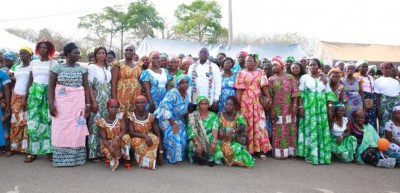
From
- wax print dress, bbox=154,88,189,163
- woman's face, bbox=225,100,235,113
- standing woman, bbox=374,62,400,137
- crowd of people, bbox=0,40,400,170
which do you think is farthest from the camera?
standing woman, bbox=374,62,400,137

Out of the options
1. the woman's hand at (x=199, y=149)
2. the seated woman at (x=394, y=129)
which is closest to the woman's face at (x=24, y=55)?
the woman's hand at (x=199, y=149)

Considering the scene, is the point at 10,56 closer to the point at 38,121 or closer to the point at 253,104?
the point at 38,121

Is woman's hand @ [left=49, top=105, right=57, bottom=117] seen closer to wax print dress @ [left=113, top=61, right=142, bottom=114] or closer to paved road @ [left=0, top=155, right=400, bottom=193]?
paved road @ [left=0, top=155, right=400, bottom=193]

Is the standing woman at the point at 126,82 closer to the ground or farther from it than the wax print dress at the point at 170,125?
farther from it

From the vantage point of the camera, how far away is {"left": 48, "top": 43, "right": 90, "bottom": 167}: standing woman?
4.57 meters

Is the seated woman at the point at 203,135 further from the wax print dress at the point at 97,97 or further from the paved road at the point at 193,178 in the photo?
the wax print dress at the point at 97,97

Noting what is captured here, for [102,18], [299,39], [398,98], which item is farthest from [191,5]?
[398,98]

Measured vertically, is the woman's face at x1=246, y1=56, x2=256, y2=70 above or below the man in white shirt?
above

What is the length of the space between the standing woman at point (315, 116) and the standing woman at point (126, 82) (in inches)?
108

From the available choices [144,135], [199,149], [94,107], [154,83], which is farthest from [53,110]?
[199,149]

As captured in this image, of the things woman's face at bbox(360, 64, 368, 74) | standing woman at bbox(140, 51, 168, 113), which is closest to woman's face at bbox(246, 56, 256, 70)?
standing woman at bbox(140, 51, 168, 113)

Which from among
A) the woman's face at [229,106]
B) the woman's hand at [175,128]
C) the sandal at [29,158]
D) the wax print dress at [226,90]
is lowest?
the sandal at [29,158]

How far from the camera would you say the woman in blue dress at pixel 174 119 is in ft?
16.1

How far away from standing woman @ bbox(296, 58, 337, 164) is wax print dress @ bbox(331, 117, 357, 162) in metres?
0.18
